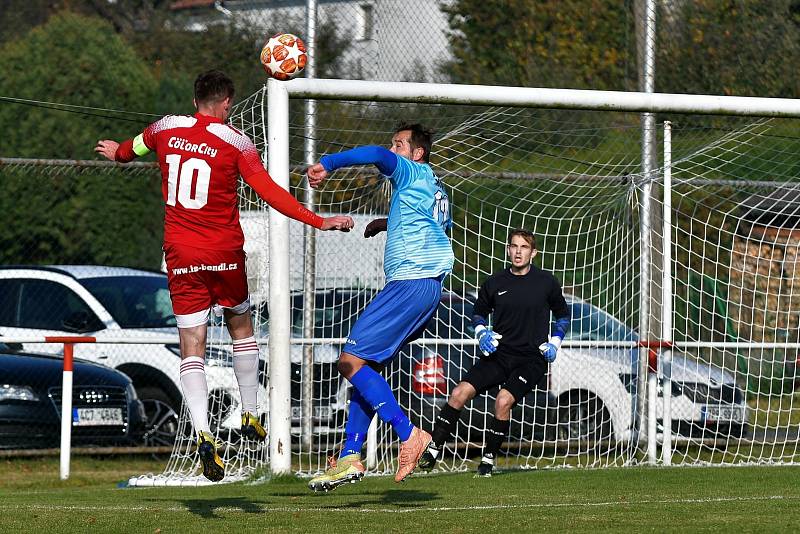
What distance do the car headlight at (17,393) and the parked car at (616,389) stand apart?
4.90m

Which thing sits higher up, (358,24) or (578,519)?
(358,24)

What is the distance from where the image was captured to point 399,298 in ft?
25.6

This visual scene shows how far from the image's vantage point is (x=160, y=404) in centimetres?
1365

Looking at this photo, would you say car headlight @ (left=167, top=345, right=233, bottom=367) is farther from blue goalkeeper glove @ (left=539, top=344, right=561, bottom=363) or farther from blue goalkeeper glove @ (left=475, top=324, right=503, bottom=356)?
blue goalkeeper glove @ (left=539, top=344, right=561, bottom=363)

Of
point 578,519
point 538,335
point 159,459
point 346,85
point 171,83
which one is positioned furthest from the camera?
point 171,83

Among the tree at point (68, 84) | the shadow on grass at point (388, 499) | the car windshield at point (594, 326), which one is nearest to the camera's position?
the shadow on grass at point (388, 499)

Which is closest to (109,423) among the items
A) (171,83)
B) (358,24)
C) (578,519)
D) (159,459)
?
(159,459)

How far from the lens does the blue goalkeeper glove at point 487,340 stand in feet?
35.2

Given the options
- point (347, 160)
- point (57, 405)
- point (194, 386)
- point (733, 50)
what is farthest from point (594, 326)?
point (733, 50)

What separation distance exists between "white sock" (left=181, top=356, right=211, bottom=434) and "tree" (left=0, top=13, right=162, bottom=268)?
47.0 ft

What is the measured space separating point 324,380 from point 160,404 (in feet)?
7.48

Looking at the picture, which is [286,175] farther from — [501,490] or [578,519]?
[578,519]

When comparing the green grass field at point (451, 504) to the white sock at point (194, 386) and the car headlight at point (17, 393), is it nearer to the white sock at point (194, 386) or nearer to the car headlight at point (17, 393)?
the white sock at point (194, 386)

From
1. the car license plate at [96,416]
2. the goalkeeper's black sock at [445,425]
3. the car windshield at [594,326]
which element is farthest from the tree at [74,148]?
the goalkeeper's black sock at [445,425]
